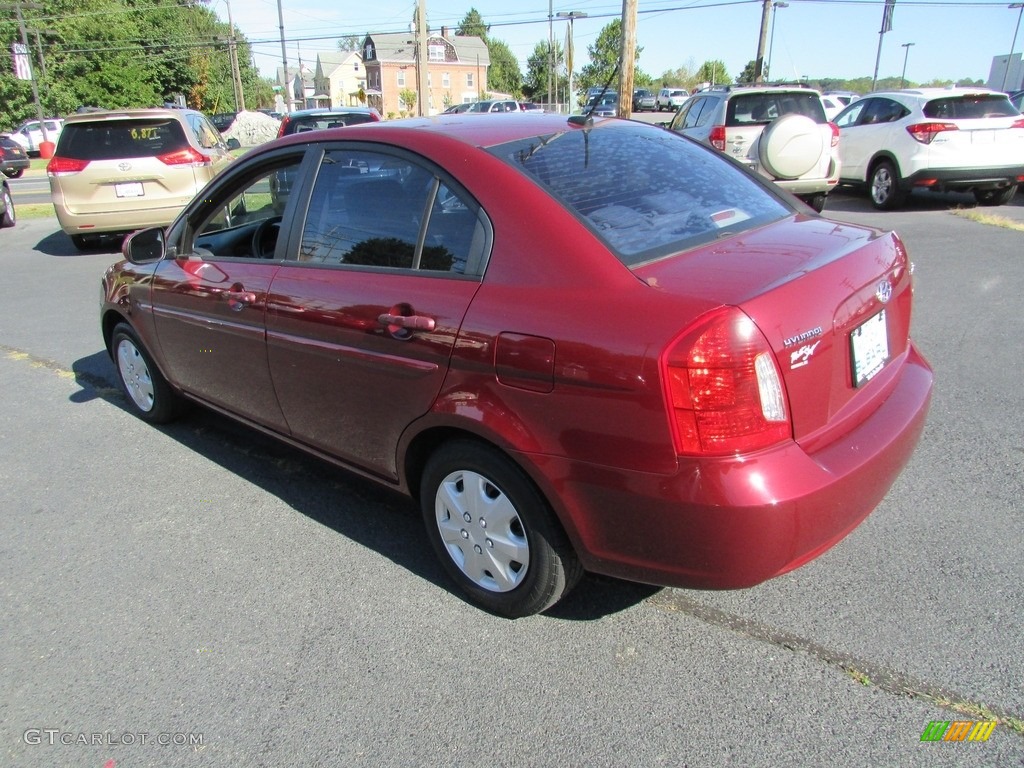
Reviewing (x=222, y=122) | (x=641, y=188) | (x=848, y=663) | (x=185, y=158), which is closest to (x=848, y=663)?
(x=848, y=663)

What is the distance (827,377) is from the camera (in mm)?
2307

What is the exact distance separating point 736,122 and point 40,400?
9.40m

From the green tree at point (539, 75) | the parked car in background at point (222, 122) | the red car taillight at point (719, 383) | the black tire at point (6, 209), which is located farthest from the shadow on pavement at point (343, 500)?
the green tree at point (539, 75)

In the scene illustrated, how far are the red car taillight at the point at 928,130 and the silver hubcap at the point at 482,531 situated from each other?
10.1 metres

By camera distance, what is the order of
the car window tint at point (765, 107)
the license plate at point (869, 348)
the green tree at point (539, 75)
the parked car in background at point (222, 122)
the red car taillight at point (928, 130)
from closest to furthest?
1. the license plate at point (869, 348)
2. the red car taillight at point (928, 130)
3. the car window tint at point (765, 107)
4. the parked car in background at point (222, 122)
5. the green tree at point (539, 75)

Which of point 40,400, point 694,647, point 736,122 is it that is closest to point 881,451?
point 694,647

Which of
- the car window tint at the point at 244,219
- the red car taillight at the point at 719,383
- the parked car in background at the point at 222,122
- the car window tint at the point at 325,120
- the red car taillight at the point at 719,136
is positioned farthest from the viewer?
the parked car in background at the point at 222,122

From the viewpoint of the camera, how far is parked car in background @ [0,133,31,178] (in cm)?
2616

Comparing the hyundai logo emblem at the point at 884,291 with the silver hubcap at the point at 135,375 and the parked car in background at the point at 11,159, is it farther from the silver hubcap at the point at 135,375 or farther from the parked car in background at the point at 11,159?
the parked car in background at the point at 11,159

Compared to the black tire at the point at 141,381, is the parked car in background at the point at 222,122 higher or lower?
higher

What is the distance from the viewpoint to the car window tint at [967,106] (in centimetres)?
1033

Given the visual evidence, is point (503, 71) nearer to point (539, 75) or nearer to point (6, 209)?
point (539, 75)

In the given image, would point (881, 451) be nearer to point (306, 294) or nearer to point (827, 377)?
point (827, 377)

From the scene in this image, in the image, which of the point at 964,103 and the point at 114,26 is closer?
the point at 964,103
